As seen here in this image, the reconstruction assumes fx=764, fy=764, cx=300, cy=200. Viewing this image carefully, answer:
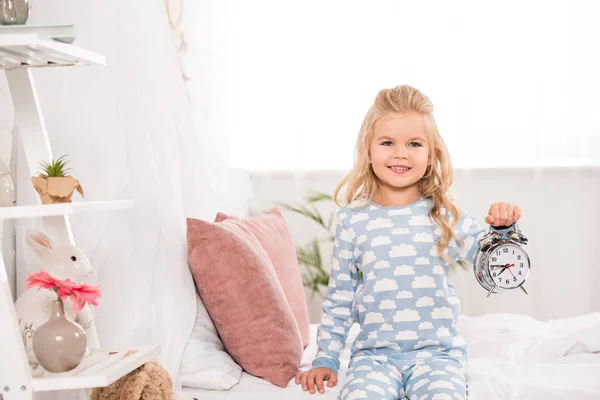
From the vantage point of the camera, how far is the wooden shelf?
98 centimetres

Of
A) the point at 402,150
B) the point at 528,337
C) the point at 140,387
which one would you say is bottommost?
the point at 528,337

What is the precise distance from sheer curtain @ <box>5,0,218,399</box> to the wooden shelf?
261mm

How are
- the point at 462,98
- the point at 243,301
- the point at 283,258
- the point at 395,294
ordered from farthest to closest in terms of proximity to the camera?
the point at 462,98, the point at 283,258, the point at 243,301, the point at 395,294

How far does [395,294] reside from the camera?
5.04ft

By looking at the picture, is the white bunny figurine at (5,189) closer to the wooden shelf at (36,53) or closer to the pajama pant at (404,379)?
the wooden shelf at (36,53)

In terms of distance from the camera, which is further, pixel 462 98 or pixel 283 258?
pixel 462 98

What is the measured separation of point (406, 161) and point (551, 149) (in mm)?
1524

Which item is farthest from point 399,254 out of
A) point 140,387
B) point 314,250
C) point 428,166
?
point 314,250

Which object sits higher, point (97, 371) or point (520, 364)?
point (97, 371)

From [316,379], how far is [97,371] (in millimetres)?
534

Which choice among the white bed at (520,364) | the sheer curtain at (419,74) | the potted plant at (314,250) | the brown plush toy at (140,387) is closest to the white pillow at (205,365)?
the white bed at (520,364)

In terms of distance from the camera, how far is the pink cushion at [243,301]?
1.65 m

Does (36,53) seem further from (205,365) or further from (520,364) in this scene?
(520,364)

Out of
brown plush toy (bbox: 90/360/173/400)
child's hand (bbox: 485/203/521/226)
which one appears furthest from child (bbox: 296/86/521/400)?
brown plush toy (bbox: 90/360/173/400)
